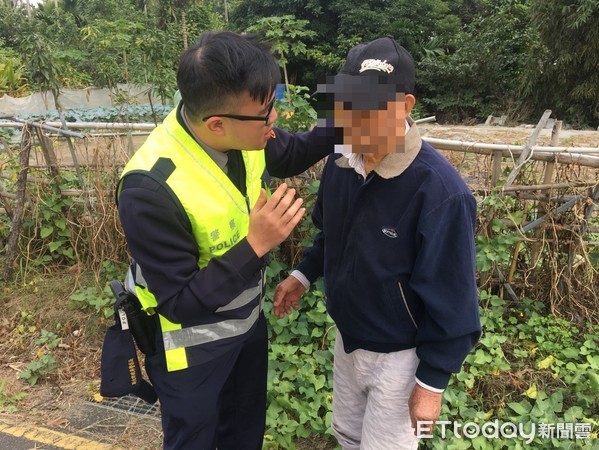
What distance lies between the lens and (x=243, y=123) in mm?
1491

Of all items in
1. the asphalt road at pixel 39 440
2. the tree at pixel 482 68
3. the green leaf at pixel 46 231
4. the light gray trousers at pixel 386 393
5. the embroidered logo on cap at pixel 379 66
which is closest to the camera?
the embroidered logo on cap at pixel 379 66

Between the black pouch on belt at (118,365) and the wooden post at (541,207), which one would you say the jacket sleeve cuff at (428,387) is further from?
the wooden post at (541,207)

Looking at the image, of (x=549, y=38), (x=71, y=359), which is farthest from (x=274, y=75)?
(x=549, y=38)

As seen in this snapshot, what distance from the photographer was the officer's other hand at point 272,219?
1.48 m

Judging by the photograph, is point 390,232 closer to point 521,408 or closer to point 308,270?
point 308,270

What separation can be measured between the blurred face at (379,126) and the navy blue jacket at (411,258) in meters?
0.04

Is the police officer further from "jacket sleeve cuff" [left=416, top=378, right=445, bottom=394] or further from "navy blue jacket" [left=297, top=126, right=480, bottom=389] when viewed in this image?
"jacket sleeve cuff" [left=416, top=378, right=445, bottom=394]

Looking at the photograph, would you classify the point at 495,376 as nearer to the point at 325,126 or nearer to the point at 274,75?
the point at 325,126

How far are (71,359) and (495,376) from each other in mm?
2848

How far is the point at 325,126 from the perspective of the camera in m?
1.77

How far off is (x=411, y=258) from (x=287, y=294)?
788 mm

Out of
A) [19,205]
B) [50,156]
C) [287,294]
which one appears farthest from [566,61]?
[287,294]

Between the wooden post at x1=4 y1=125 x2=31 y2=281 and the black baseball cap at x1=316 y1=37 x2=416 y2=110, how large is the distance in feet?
11.0

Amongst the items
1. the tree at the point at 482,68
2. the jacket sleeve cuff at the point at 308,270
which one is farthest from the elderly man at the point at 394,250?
the tree at the point at 482,68
